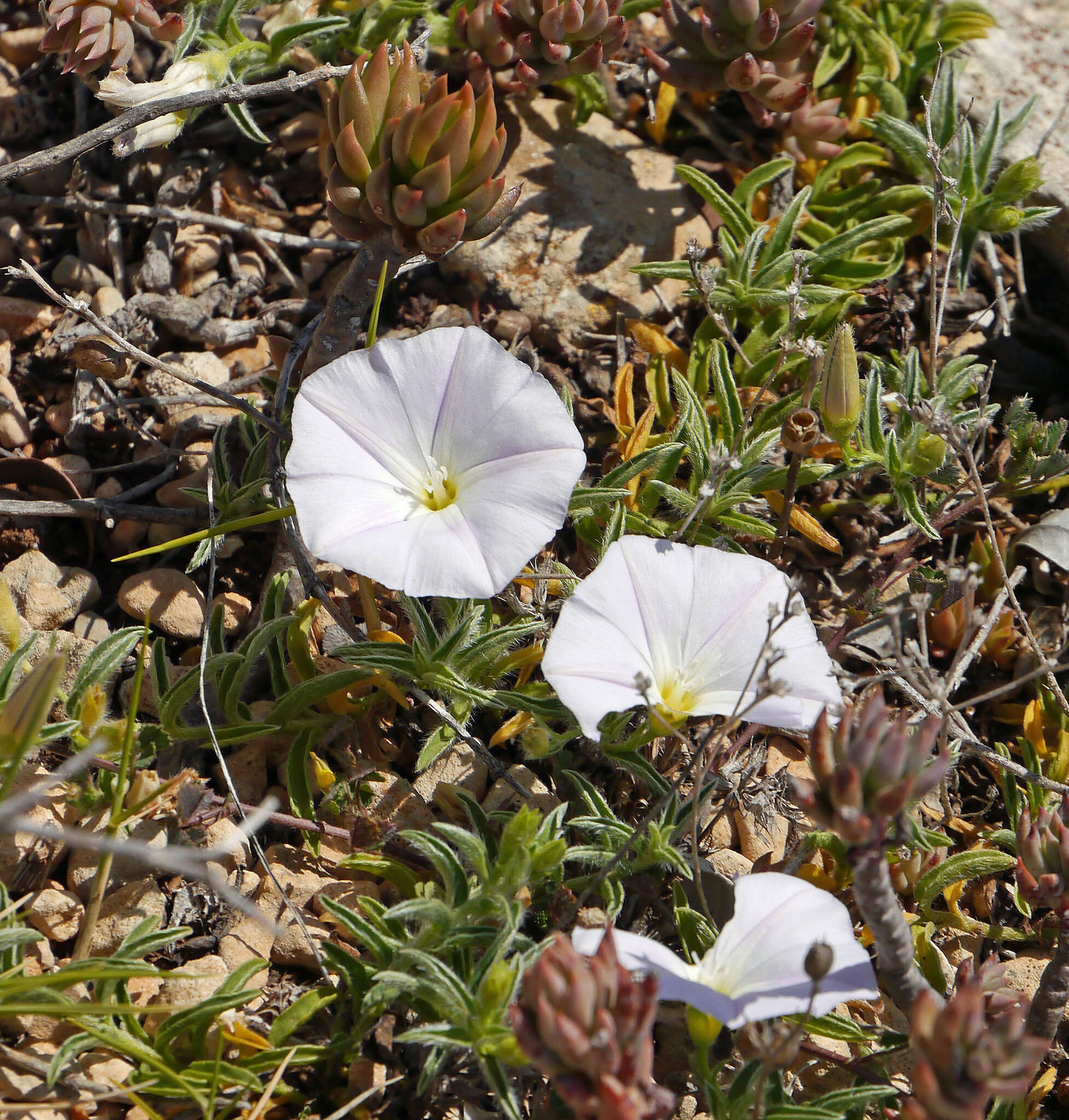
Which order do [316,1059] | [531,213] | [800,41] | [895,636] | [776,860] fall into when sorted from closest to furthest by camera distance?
[895,636]
[316,1059]
[776,860]
[800,41]
[531,213]

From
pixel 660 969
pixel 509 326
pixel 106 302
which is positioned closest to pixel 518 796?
pixel 660 969

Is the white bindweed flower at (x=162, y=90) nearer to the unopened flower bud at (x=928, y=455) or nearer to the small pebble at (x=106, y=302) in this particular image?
the small pebble at (x=106, y=302)

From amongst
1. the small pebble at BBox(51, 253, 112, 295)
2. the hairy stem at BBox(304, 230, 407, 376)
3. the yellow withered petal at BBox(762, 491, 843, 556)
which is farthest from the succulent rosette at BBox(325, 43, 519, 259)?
the yellow withered petal at BBox(762, 491, 843, 556)

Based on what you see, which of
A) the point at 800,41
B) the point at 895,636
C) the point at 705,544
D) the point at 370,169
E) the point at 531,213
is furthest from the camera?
the point at 531,213

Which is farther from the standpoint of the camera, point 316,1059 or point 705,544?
point 705,544

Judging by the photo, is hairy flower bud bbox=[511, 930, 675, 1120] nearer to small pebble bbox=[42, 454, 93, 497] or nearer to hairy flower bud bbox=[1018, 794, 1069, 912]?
hairy flower bud bbox=[1018, 794, 1069, 912]

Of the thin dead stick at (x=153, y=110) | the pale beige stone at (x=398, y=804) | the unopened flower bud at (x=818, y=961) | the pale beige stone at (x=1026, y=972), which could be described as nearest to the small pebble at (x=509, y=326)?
the thin dead stick at (x=153, y=110)

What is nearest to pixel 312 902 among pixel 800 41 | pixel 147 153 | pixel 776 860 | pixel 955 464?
pixel 776 860

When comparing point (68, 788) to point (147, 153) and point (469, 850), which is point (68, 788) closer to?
point (469, 850)
